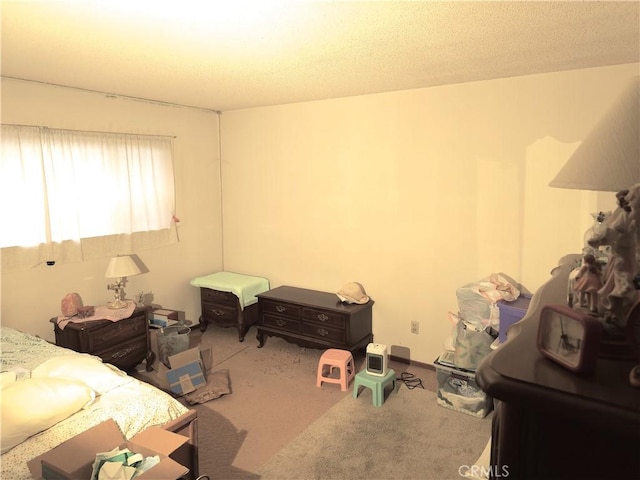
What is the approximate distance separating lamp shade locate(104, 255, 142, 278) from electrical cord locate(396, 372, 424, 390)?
247 centimetres

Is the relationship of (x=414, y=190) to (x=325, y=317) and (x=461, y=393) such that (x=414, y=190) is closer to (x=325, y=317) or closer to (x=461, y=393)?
(x=325, y=317)

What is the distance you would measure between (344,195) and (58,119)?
2.53 metres

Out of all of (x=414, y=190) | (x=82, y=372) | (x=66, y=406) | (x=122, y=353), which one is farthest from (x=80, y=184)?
(x=414, y=190)

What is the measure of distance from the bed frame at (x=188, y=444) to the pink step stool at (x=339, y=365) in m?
1.45

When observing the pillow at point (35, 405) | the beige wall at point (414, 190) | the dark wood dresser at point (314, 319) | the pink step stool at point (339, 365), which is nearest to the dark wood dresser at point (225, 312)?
the dark wood dresser at point (314, 319)

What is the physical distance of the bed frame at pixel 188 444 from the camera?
198 cm

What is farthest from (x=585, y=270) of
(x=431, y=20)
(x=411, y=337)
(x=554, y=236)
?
(x=411, y=337)

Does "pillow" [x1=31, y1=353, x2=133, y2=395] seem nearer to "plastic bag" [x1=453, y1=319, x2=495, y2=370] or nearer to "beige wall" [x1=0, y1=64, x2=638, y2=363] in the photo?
"beige wall" [x1=0, y1=64, x2=638, y2=363]

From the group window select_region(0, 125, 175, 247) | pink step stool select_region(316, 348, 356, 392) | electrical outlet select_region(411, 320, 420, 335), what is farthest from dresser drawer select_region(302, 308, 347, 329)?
window select_region(0, 125, 175, 247)

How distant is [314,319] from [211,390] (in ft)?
3.59

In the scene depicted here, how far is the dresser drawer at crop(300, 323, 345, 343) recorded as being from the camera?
3.85 m

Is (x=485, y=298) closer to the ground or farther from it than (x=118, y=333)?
farther from it

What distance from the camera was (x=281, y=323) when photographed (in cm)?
420

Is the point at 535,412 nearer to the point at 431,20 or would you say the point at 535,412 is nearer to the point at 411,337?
the point at 431,20
